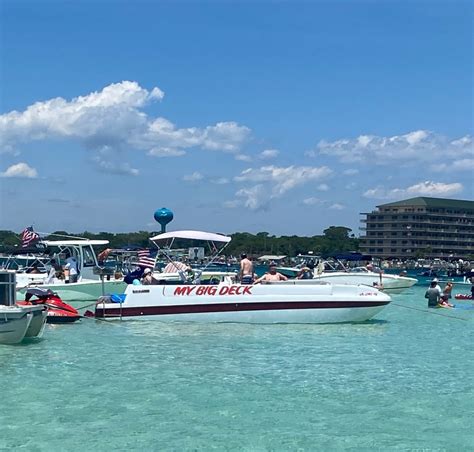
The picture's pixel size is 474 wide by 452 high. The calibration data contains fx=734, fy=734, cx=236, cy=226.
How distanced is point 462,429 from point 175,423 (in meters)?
3.92

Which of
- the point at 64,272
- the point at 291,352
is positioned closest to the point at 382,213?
the point at 64,272

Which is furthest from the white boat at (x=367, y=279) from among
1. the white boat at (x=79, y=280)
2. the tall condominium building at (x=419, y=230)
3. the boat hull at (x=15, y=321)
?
the tall condominium building at (x=419, y=230)

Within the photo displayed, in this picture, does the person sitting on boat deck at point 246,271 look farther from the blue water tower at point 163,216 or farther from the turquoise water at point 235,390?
the blue water tower at point 163,216

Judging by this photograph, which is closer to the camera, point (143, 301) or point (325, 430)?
point (325, 430)

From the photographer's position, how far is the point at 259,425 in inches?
395

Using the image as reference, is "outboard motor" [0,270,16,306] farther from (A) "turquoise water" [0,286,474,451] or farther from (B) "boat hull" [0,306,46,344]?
(A) "turquoise water" [0,286,474,451]

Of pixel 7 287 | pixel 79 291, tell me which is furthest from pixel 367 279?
pixel 7 287

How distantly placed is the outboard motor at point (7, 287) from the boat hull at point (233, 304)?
5.01m

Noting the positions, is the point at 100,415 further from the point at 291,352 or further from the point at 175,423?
the point at 291,352

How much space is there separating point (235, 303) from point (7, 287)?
6768mm

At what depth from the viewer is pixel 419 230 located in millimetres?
173250

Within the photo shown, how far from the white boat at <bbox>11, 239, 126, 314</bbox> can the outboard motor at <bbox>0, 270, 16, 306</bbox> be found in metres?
9.70

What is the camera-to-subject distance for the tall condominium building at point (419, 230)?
171250 millimetres

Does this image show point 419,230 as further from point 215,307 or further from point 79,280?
point 215,307
